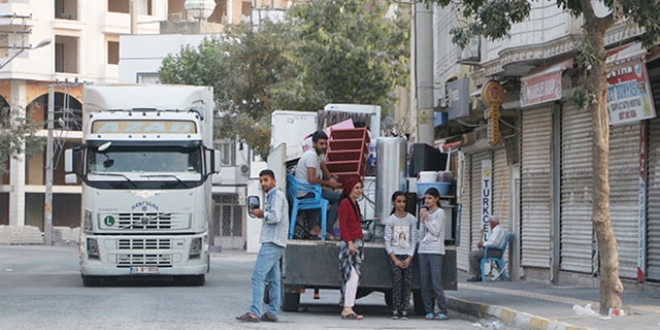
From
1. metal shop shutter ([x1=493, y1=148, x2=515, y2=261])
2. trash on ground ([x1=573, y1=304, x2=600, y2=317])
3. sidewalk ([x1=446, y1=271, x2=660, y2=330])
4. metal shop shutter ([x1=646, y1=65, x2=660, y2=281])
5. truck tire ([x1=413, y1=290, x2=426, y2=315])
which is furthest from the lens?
metal shop shutter ([x1=493, y1=148, x2=515, y2=261])

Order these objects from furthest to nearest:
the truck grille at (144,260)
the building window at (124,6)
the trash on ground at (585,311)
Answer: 1. the building window at (124,6)
2. the truck grille at (144,260)
3. the trash on ground at (585,311)

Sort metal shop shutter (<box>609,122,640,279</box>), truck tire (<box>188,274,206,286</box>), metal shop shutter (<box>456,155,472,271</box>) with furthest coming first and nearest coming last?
metal shop shutter (<box>456,155,472,271</box>) → truck tire (<box>188,274,206,286</box>) → metal shop shutter (<box>609,122,640,279</box>)

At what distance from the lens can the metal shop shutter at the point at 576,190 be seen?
2411 cm

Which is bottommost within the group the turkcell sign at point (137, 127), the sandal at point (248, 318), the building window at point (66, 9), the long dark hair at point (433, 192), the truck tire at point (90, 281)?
the truck tire at point (90, 281)

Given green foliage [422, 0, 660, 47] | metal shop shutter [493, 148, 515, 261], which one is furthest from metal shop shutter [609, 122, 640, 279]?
metal shop shutter [493, 148, 515, 261]

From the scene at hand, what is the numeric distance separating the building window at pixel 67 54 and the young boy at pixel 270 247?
2455 inches

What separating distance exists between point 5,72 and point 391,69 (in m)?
37.9

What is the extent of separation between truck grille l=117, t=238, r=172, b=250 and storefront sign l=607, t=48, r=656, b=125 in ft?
28.5

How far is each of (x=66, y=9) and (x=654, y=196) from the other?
60.5 meters

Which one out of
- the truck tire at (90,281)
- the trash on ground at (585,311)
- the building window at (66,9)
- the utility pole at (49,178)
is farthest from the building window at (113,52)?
the trash on ground at (585,311)

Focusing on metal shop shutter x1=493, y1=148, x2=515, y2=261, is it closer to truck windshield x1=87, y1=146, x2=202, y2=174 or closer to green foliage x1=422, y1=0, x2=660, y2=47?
truck windshield x1=87, y1=146, x2=202, y2=174

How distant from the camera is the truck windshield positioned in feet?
80.4

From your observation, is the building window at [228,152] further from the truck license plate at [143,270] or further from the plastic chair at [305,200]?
the plastic chair at [305,200]

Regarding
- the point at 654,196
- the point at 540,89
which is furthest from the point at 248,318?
the point at 540,89
